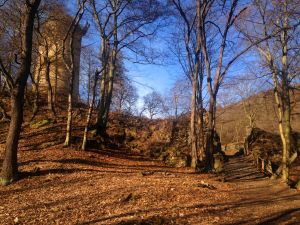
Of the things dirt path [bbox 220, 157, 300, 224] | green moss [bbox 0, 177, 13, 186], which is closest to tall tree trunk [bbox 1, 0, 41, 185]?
green moss [bbox 0, 177, 13, 186]

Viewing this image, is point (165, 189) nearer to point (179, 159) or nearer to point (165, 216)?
point (165, 216)

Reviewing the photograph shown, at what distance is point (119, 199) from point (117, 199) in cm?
5

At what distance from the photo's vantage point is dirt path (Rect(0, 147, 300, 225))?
638 centimetres

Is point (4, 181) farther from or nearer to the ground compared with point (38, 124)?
nearer to the ground

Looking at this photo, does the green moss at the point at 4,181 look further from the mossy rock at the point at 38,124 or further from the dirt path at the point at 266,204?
the mossy rock at the point at 38,124

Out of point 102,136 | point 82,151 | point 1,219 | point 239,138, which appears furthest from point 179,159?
point 239,138

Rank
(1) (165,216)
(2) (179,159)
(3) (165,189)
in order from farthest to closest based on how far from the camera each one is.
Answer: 1. (2) (179,159)
2. (3) (165,189)
3. (1) (165,216)

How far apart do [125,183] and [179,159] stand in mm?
7737

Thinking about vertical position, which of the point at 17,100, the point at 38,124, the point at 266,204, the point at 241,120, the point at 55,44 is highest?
the point at 55,44

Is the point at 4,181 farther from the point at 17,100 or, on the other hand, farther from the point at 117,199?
the point at 117,199

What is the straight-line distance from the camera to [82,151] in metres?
14.1

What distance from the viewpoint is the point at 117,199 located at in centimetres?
765

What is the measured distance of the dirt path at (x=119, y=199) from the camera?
6.38m

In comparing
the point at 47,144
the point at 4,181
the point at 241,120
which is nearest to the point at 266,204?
the point at 4,181
